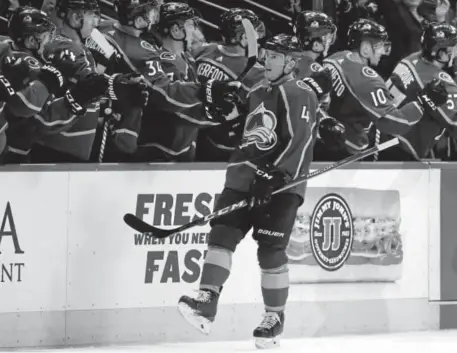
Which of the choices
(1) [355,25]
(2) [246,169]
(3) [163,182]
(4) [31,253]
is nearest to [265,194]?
(2) [246,169]

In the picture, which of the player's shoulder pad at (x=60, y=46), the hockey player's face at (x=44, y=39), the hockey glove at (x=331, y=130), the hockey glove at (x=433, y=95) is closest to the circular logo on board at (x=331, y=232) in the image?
the hockey glove at (x=331, y=130)

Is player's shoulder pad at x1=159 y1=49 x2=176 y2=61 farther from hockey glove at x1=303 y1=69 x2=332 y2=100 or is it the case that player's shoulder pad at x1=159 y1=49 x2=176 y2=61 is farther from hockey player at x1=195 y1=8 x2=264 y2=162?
hockey glove at x1=303 y1=69 x2=332 y2=100

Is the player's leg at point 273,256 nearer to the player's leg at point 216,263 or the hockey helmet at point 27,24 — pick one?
the player's leg at point 216,263

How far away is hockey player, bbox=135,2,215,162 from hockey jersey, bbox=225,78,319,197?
1.68ft

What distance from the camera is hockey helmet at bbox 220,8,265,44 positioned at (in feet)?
22.8

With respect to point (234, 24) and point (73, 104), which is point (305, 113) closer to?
point (73, 104)

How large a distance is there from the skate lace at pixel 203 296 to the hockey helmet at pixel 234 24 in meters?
1.59

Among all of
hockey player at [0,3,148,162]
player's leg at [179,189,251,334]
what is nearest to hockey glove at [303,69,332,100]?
player's leg at [179,189,251,334]

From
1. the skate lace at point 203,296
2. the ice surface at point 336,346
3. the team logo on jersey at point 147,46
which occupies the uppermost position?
the team logo on jersey at point 147,46

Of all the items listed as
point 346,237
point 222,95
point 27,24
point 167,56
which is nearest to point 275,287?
point 346,237

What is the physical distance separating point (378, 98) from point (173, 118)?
111cm

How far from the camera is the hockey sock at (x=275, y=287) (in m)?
6.02

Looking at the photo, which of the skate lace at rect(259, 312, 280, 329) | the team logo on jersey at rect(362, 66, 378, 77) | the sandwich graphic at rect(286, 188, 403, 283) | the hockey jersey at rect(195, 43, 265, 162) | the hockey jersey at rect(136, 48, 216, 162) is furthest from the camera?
the team logo on jersey at rect(362, 66, 378, 77)

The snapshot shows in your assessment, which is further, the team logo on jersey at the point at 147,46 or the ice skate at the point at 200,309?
the team logo on jersey at the point at 147,46
